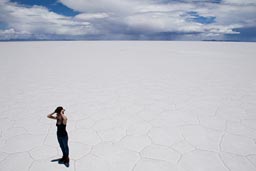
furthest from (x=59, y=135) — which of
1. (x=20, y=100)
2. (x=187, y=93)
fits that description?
(x=187, y=93)

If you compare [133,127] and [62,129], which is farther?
[133,127]

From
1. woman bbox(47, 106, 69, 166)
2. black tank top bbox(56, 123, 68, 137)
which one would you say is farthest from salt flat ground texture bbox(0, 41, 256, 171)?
black tank top bbox(56, 123, 68, 137)

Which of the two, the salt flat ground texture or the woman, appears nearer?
the woman

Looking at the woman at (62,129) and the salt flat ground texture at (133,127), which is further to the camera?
the salt flat ground texture at (133,127)

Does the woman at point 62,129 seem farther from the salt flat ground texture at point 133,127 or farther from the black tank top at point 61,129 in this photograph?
the salt flat ground texture at point 133,127

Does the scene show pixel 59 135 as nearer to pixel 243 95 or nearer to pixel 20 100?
pixel 20 100

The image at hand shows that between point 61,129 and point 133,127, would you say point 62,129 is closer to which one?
point 61,129

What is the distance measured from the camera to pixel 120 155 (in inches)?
126

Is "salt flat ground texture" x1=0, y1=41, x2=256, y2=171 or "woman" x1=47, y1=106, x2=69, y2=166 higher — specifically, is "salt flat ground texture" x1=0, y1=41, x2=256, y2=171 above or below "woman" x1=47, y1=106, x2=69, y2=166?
below

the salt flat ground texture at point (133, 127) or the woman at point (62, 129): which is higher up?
the woman at point (62, 129)

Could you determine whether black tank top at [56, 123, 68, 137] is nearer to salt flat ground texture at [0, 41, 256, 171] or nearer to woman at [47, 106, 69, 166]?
woman at [47, 106, 69, 166]

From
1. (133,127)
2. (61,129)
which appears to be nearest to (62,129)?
(61,129)

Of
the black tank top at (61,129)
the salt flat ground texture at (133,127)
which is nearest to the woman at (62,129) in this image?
the black tank top at (61,129)

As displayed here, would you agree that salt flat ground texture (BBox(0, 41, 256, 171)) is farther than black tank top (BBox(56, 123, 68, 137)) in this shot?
Yes
